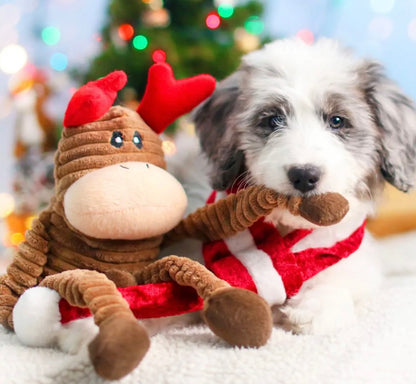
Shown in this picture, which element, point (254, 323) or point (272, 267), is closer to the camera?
point (254, 323)

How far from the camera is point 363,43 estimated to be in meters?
4.11

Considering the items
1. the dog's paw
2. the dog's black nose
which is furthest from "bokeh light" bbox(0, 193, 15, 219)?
the dog's black nose

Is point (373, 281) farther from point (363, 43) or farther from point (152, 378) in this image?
point (363, 43)

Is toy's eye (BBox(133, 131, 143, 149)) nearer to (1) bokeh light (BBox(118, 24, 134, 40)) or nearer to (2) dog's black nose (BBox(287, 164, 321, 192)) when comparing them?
(2) dog's black nose (BBox(287, 164, 321, 192))

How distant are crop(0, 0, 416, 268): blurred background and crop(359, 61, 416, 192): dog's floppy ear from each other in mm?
181

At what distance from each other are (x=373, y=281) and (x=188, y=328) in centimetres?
67

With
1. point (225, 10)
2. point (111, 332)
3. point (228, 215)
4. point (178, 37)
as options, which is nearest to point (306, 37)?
point (225, 10)

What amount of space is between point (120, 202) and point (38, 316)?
35 centimetres

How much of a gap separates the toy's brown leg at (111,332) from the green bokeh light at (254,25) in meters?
2.58

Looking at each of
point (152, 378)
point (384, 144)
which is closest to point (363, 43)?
point (384, 144)

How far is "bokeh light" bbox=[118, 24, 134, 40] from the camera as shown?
322cm

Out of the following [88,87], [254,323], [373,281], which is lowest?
[373,281]

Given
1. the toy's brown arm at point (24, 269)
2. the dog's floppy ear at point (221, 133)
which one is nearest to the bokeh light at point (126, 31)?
the dog's floppy ear at point (221, 133)

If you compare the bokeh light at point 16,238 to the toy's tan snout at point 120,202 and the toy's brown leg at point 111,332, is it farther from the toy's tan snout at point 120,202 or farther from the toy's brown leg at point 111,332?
the toy's brown leg at point 111,332
